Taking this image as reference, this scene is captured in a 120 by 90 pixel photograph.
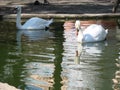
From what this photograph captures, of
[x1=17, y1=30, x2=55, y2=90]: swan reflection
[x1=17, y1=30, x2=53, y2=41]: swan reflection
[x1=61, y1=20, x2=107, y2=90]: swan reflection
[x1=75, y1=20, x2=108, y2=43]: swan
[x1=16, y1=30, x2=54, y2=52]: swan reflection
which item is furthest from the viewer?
[x1=17, y1=30, x2=53, y2=41]: swan reflection

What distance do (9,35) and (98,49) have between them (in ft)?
16.7

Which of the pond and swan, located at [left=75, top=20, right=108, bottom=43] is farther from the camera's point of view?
swan, located at [left=75, top=20, right=108, bottom=43]

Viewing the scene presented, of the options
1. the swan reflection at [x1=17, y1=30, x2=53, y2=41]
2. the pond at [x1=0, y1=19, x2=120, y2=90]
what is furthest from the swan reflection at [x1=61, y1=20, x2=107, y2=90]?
the swan reflection at [x1=17, y1=30, x2=53, y2=41]

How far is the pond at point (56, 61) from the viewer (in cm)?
1141

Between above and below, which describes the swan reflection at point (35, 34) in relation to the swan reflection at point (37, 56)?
below

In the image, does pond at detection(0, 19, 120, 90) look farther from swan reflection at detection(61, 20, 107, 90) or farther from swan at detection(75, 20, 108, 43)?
swan at detection(75, 20, 108, 43)

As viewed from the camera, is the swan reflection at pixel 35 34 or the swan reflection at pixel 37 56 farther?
the swan reflection at pixel 35 34

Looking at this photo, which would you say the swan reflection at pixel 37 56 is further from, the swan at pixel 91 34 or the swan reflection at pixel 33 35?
the swan at pixel 91 34

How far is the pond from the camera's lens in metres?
11.4

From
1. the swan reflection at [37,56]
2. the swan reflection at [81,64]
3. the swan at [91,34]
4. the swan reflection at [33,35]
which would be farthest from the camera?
the swan reflection at [33,35]

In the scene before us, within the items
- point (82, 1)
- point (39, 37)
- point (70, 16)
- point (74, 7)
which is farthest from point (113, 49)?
point (82, 1)

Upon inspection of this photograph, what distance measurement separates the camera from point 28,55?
49.9 ft

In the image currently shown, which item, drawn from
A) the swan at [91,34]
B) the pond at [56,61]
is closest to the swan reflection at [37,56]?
the pond at [56,61]

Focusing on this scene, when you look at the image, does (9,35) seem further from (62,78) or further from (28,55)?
(62,78)
